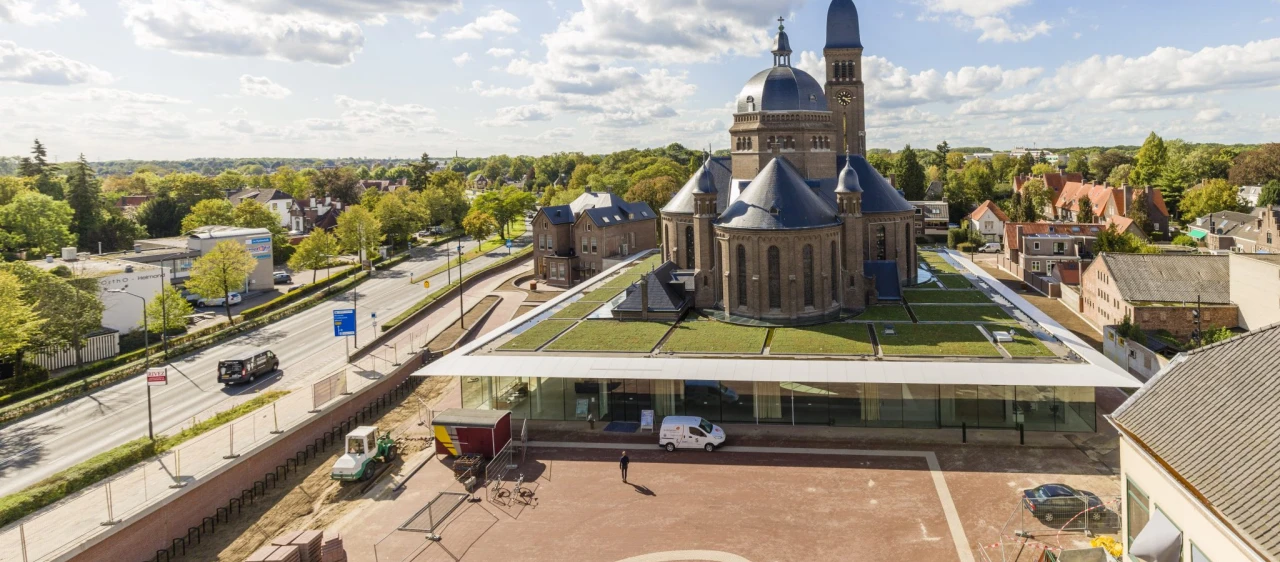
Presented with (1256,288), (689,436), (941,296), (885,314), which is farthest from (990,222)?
(689,436)

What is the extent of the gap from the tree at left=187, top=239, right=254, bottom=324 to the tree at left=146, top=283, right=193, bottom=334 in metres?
6.24

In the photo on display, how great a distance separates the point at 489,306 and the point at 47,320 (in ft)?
109

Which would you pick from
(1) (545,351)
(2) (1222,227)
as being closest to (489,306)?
(1) (545,351)

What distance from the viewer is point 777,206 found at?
48719 mm

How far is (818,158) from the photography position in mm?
59031

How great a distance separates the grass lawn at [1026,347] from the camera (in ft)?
125

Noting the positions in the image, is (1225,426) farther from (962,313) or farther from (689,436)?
(962,313)

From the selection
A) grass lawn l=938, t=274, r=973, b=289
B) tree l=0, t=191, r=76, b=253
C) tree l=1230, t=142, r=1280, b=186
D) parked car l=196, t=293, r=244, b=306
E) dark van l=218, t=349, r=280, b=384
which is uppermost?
tree l=1230, t=142, r=1280, b=186

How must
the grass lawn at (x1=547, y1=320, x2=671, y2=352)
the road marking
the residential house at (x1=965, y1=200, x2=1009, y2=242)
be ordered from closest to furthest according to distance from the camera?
the road marking < the grass lawn at (x1=547, y1=320, x2=671, y2=352) < the residential house at (x1=965, y1=200, x2=1009, y2=242)

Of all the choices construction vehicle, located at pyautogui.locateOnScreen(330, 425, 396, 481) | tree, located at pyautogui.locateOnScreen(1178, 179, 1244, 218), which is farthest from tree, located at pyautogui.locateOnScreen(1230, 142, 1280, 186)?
construction vehicle, located at pyautogui.locateOnScreen(330, 425, 396, 481)

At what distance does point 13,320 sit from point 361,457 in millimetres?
27883

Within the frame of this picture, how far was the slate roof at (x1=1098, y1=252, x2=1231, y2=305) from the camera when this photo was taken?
168ft

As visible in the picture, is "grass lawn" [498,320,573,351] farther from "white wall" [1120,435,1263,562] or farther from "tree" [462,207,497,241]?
"tree" [462,207,497,241]

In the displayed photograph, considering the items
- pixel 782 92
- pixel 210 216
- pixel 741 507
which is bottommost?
pixel 741 507
